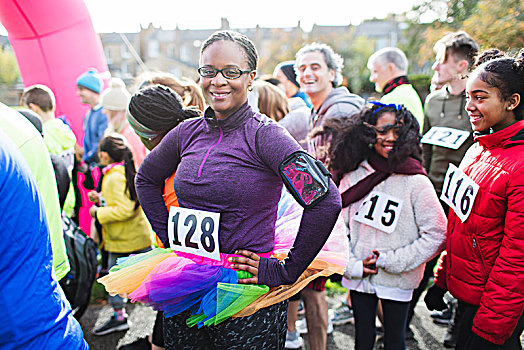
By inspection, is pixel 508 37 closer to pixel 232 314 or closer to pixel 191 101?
pixel 191 101

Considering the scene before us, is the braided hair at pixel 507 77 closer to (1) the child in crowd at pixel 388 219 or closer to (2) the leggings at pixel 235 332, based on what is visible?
(1) the child in crowd at pixel 388 219

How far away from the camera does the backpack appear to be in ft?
9.22

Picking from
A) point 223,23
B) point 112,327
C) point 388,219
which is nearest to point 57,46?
point 112,327

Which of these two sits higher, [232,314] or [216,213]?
[216,213]

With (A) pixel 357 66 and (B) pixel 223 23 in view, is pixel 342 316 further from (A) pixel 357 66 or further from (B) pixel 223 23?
(B) pixel 223 23

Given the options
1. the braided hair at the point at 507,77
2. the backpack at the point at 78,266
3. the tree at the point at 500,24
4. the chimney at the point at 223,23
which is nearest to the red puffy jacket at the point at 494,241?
the braided hair at the point at 507,77

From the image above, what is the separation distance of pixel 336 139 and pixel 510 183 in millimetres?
1082

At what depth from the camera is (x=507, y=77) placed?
7.09 ft

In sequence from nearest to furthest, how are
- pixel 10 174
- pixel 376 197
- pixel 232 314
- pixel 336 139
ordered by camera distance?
pixel 10 174
pixel 232 314
pixel 376 197
pixel 336 139

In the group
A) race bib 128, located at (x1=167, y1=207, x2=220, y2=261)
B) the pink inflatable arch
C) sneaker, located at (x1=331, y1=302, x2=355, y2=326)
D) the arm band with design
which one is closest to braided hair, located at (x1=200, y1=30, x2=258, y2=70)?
the arm band with design

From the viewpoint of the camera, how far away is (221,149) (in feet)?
5.98

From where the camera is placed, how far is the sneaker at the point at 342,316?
12.7 feet

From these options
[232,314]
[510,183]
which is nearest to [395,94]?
[510,183]

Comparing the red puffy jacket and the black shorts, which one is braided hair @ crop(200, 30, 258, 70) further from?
the black shorts
